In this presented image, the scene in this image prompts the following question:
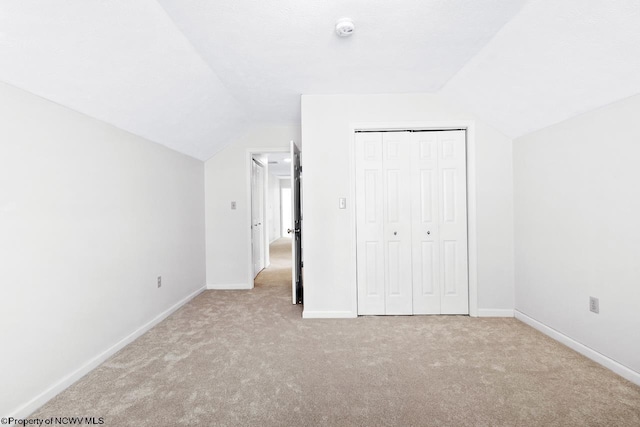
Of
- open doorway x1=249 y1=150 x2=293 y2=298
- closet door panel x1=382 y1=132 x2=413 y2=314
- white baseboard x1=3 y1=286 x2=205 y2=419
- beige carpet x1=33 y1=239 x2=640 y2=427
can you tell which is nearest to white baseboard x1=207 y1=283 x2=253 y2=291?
open doorway x1=249 y1=150 x2=293 y2=298

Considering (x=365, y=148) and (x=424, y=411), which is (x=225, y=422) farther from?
(x=365, y=148)

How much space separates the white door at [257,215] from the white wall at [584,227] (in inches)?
140

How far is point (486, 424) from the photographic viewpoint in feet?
4.83

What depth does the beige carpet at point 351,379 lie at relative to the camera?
1.55m

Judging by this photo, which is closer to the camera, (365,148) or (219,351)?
→ (219,351)

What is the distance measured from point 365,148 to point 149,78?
2060 millimetres

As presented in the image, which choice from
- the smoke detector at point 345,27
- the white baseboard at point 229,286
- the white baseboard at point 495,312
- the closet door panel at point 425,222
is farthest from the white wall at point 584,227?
the white baseboard at point 229,286

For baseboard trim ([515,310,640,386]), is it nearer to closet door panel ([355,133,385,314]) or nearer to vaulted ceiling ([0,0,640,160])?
closet door panel ([355,133,385,314])

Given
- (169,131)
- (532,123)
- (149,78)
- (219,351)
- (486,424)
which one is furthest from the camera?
(169,131)

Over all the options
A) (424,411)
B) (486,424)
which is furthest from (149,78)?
(486,424)

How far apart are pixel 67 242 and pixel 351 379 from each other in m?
2.20

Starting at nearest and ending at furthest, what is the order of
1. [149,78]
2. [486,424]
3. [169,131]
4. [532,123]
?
[486,424], [149,78], [532,123], [169,131]

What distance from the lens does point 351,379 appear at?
6.14ft

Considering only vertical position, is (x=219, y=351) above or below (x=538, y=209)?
below
